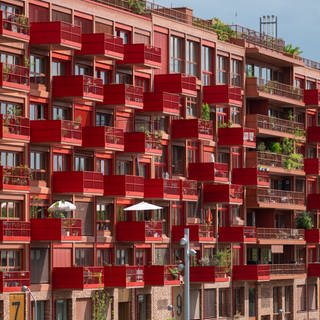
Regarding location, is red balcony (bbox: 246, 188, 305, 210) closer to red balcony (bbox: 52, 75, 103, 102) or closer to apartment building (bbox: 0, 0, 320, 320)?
apartment building (bbox: 0, 0, 320, 320)

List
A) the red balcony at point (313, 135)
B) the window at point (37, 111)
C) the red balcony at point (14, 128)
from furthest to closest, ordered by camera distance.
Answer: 1. the red balcony at point (313, 135)
2. the window at point (37, 111)
3. the red balcony at point (14, 128)

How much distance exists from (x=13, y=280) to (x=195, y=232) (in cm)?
2311

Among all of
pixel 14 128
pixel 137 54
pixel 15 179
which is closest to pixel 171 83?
pixel 137 54

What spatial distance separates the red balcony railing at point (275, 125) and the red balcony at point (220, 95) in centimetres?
684

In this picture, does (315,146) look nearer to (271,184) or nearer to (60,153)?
(271,184)

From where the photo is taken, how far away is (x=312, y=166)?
127750mm

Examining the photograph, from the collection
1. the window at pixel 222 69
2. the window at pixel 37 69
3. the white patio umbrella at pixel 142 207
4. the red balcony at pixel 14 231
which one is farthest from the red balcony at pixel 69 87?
the window at pixel 222 69

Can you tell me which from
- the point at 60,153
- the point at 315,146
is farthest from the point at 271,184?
the point at 60,153

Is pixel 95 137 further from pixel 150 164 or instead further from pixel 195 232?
pixel 195 232

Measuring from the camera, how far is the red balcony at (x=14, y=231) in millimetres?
86438

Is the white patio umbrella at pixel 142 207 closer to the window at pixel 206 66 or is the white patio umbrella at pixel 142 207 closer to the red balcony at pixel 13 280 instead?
the red balcony at pixel 13 280

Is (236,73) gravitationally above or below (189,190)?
above

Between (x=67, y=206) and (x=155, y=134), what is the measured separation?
13.5 meters

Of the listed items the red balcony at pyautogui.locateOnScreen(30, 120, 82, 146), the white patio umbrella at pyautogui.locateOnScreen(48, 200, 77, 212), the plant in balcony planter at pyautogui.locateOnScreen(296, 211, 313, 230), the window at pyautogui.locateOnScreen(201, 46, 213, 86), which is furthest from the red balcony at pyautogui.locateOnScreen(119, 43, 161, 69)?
the plant in balcony planter at pyautogui.locateOnScreen(296, 211, 313, 230)
